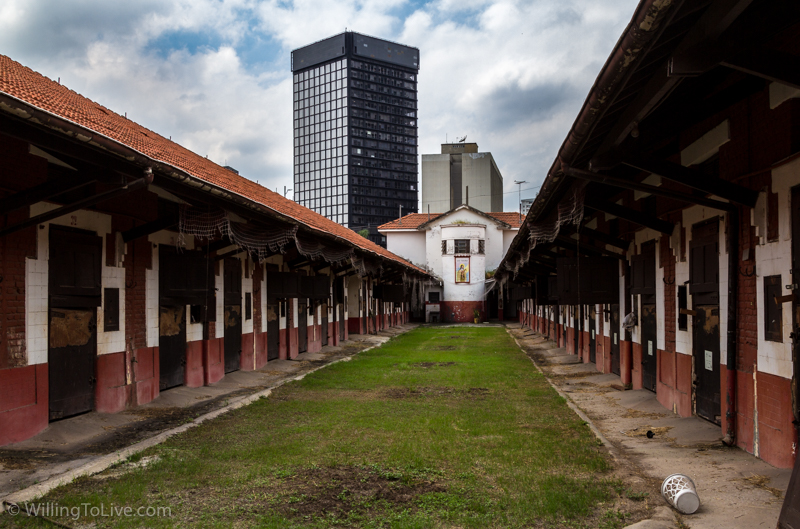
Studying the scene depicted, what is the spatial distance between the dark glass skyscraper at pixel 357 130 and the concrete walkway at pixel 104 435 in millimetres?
82192

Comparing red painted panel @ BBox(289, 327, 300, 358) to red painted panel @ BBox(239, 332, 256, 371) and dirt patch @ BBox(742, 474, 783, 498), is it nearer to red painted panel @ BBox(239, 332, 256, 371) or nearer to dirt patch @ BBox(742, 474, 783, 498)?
red painted panel @ BBox(239, 332, 256, 371)

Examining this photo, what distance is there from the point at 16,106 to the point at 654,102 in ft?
16.8

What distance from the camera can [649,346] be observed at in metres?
10.1

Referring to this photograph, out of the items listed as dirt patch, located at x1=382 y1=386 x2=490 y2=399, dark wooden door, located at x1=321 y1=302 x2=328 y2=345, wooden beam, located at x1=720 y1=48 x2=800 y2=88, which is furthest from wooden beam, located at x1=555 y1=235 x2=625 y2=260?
dark wooden door, located at x1=321 y1=302 x2=328 y2=345

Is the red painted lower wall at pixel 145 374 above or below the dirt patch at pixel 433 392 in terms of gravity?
above

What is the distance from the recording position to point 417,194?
98.6 m

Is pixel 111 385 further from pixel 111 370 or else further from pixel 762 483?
pixel 762 483

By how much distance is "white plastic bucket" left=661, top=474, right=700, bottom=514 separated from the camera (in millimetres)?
4656

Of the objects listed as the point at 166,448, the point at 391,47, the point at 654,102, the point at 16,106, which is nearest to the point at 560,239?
the point at 654,102

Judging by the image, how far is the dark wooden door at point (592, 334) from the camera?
1462 cm

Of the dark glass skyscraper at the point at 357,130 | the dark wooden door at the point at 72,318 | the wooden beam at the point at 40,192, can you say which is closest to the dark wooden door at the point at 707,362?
the wooden beam at the point at 40,192

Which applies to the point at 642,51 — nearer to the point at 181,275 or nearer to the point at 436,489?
the point at 436,489

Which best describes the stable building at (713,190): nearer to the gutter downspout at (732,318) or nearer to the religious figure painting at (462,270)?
the gutter downspout at (732,318)

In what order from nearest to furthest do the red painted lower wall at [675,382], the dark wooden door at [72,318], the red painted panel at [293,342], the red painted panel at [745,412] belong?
the red painted panel at [745,412], the dark wooden door at [72,318], the red painted lower wall at [675,382], the red painted panel at [293,342]
